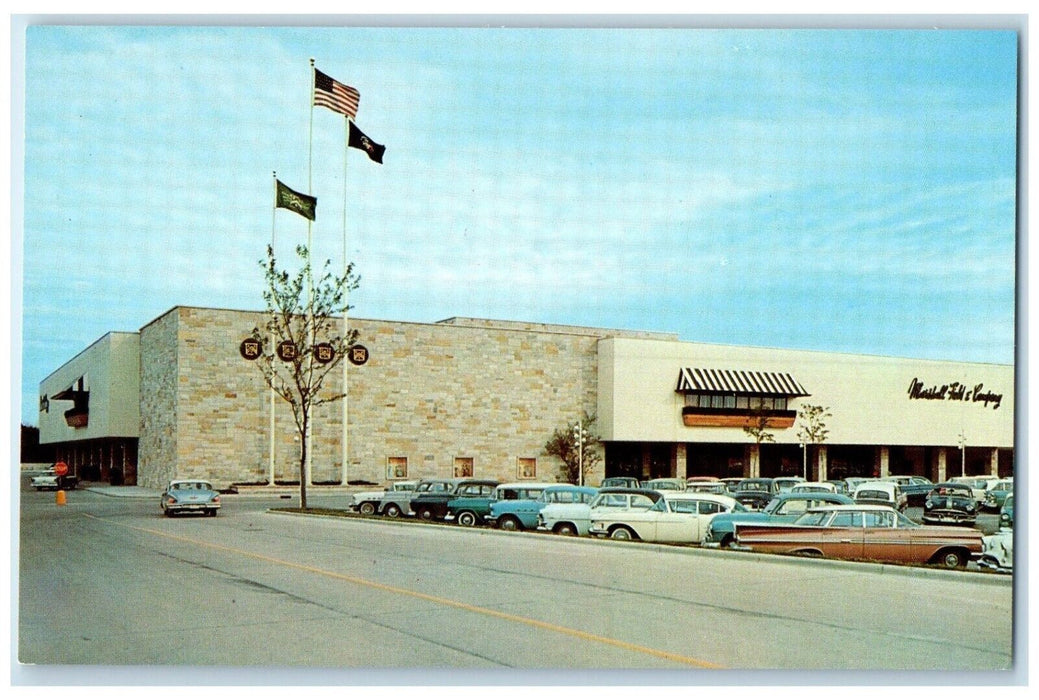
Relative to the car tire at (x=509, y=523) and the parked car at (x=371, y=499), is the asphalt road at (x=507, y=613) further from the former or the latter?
the parked car at (x=371, y=499)

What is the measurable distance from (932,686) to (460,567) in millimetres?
7881

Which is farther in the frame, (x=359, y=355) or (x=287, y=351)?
(x=359, y=355)

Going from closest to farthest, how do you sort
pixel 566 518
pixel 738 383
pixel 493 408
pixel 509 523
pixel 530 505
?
pixel 566 518 → pixel 530 505 → pixel 509 523 → pixel 493 408 → pixel 738 383

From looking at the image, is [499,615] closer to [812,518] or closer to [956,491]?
[812,518]

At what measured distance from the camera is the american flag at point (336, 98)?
773 inches

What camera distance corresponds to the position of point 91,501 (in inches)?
1537

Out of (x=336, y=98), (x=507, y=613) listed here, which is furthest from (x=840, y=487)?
(x=507, y=613)

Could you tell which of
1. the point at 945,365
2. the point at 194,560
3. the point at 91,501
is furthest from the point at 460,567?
the point at 945,365

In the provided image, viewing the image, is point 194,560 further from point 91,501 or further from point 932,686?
point 91,501

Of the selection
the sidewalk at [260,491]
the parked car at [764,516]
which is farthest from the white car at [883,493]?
the sidewalk at [260,491]

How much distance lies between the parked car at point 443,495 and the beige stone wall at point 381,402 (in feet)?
75.1

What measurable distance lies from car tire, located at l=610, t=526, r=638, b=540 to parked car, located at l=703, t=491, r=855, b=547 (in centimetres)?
173

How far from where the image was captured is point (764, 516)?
1970cm

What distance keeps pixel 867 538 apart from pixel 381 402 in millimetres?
38319
